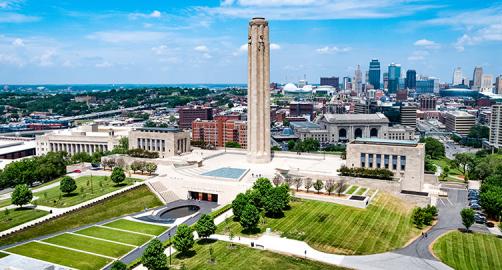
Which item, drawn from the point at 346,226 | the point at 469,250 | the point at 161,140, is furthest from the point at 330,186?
the point at 161,140

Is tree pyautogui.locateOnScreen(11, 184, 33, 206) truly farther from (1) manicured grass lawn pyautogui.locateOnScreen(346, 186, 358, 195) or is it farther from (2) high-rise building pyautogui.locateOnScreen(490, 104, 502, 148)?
(2) high-rise building pyautogui.locateOnScreen(490, 104, 502, 148)

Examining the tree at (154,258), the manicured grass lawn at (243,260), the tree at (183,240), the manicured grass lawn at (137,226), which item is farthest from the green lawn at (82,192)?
the tree at (154,258)

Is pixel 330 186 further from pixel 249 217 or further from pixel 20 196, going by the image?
pixel 20 196

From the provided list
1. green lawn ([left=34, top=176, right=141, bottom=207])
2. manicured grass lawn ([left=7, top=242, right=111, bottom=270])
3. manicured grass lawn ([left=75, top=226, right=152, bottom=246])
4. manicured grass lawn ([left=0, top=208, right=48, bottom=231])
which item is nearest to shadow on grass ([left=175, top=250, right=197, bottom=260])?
manicured grass lawn ([left=75, top=226, right=152, bottom=246])

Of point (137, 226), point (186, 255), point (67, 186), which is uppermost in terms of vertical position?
point (67, 186)

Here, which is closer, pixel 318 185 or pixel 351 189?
pixel 318 185

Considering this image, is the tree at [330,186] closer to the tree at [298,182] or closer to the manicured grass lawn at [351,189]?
the manicured grass lawn at [351,189]

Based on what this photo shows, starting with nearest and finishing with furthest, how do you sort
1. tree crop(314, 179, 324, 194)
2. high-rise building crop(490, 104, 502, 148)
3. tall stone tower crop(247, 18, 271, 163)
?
1. tree crop(314, 179, 324, 194)
2. tall stone tower crop(247, 18, 271, 163)
3. high-rise building crop(490, 104, 502, 148)
